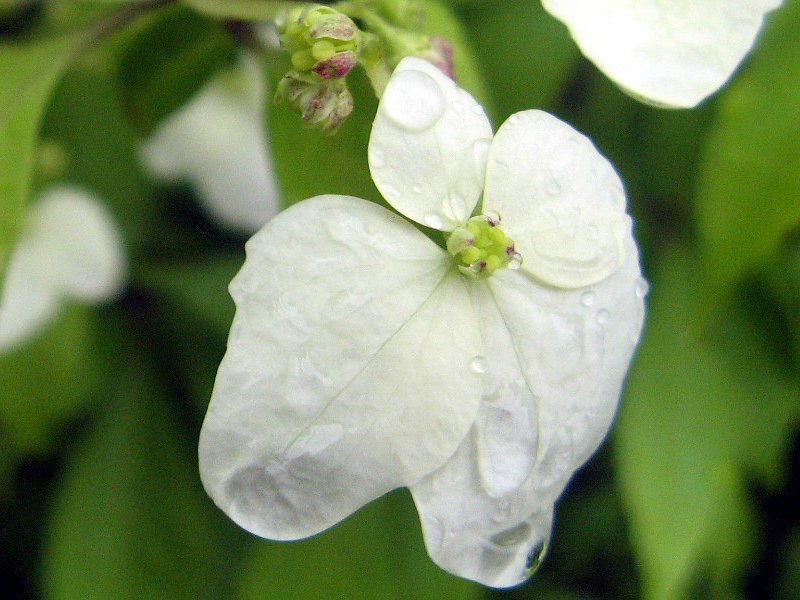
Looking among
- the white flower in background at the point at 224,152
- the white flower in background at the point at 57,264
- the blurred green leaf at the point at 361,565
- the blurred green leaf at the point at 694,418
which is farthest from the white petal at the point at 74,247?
the blurred green leaf at the point at 694,418

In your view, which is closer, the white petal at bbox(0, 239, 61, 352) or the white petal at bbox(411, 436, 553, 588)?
the white petal at bbox(411, 436, 553, 588)

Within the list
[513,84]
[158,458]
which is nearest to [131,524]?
[158,458]

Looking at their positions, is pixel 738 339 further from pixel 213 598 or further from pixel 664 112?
pixel 213 598

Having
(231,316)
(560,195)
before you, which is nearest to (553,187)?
(560,195)

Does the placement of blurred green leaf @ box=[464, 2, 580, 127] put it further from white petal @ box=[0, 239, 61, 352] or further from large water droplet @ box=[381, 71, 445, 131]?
white petal @ box=[0, 239, 61, 352]

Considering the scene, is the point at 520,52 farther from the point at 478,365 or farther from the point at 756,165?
the point at 478,365

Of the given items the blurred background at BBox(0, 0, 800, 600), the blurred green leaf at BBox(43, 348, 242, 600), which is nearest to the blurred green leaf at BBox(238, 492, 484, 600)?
the blurred background at BBox(0, 0, 800, 600)

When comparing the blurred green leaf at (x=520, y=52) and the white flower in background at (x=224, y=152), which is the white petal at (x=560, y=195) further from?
the white flower in background at (x=224, y=152)

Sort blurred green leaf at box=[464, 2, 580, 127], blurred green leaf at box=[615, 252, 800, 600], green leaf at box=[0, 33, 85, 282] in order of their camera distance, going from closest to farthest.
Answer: green leaf at box=[0, 33, 85, 282] < blurred green leaf at box=[615, 252, 800, 600] < blurred green leaf at box=[464, 2, 580, 127]
